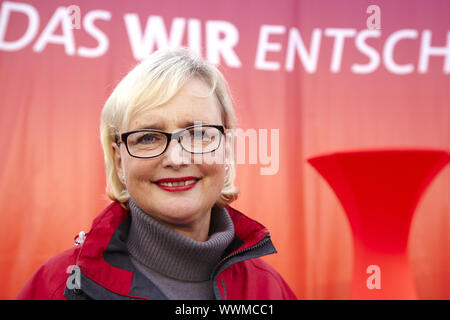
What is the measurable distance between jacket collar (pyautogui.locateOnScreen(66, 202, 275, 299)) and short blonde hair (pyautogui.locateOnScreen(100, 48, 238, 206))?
71 millimetres

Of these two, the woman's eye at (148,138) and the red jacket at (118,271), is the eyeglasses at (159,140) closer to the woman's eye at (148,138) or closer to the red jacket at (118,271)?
the woman's eye at (148,138)

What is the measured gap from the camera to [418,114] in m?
2.03

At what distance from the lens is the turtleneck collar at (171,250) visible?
727 millimetres

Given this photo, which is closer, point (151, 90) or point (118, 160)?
point (151, 90)

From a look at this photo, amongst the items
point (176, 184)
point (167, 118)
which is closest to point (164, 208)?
point (176, 184)

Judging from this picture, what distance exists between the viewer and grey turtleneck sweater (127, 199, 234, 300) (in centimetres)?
73

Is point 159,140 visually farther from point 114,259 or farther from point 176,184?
point 114,259

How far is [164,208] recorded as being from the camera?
70 cm

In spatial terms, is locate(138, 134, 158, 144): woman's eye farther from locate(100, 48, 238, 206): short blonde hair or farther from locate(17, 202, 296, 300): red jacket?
locate(17, 202, 296, 300): red jacket

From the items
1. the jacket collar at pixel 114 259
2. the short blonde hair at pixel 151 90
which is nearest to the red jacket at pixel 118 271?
the jacket collar at pixel 114 259

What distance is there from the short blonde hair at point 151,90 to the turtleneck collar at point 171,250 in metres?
0.11

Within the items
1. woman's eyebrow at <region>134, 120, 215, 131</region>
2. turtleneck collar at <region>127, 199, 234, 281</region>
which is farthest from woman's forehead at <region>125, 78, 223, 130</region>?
turtleneck collar at <region>127, 199, 234, 281</region>

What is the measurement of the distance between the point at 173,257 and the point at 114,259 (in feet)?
0.35
